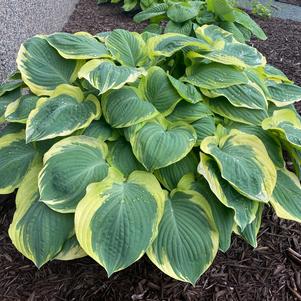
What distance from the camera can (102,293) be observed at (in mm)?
1569

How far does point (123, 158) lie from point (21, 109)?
47 centimetres

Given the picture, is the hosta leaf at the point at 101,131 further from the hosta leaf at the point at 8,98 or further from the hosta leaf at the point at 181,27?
the hosta leaf at the point at 181,27

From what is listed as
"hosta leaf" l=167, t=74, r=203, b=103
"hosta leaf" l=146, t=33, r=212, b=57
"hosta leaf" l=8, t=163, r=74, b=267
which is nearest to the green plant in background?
"hosta leaf" l=146, t=33, r=212, b=57

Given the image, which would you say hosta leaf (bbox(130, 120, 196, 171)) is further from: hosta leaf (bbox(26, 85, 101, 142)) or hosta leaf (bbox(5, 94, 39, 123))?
hosta leaf (bbox(5, 94, 39, 123))

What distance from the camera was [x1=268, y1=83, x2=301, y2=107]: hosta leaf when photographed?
188 centimetres

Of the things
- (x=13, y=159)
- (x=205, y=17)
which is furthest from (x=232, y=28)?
(x=13, y=159)

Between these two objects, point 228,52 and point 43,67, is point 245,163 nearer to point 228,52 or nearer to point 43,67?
point 228,52

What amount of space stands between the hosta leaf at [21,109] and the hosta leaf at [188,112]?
1.75 ft

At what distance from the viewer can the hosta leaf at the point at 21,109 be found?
1654 mm

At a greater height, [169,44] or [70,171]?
[169,44]

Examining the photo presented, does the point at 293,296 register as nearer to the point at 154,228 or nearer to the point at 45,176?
the point at 154,228

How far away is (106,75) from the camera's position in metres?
1.56

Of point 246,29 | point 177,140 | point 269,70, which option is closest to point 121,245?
point 177,140

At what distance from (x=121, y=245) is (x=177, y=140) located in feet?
1.36
